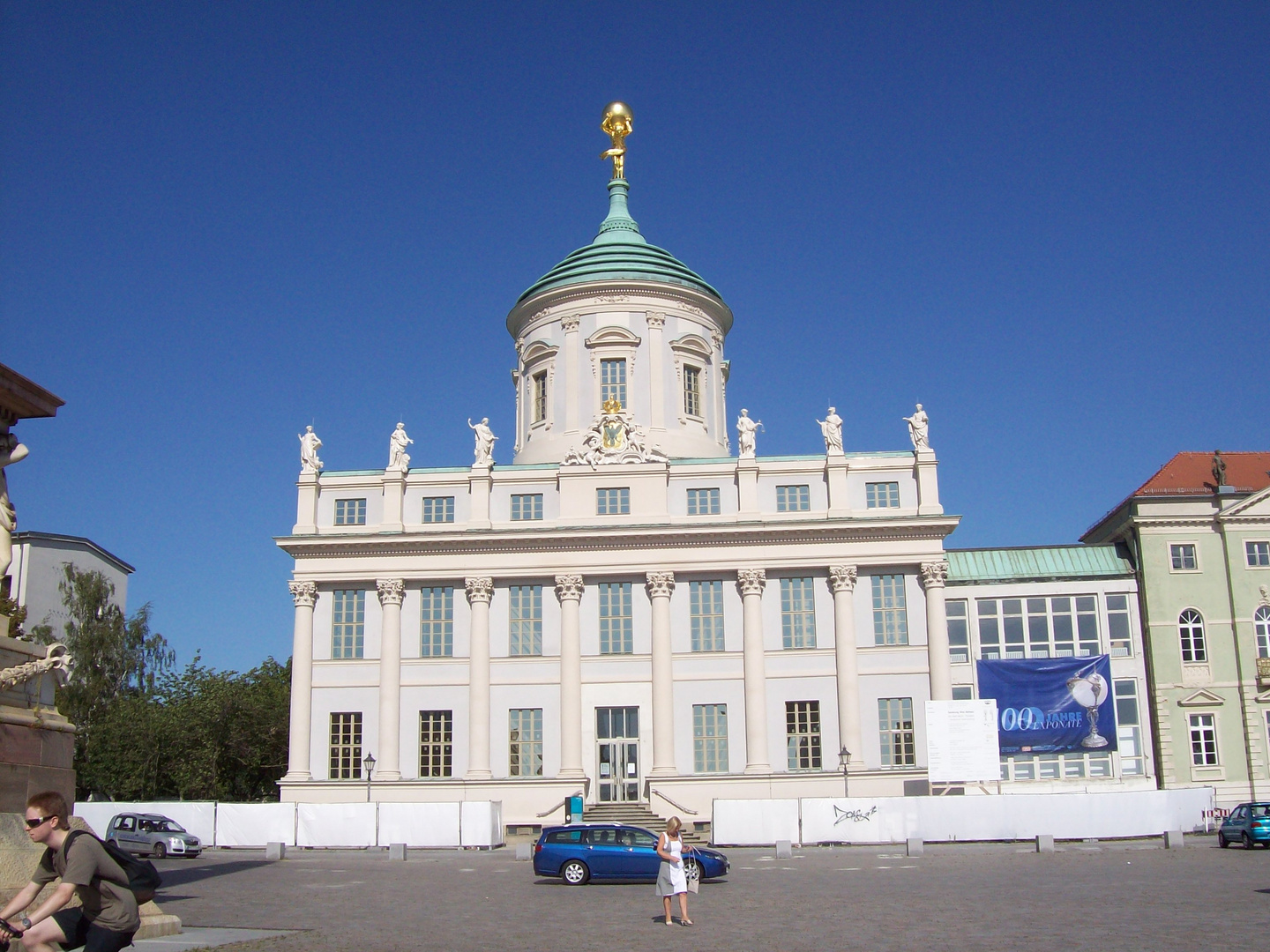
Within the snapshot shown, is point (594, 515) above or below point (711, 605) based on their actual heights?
above

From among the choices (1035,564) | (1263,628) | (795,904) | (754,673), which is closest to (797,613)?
(754,673)

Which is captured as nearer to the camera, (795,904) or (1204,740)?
(795,904)

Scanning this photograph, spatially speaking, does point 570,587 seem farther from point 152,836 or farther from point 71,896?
point 71,896

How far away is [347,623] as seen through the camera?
51.8 metres

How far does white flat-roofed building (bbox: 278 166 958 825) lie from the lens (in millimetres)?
49281

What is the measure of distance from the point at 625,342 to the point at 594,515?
387 inches

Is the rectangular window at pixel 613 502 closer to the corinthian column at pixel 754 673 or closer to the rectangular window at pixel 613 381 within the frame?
the corinthian column at pixel 754 673

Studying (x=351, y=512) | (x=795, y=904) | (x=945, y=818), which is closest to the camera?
(x=795, y=904)

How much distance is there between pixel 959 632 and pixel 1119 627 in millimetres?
6482

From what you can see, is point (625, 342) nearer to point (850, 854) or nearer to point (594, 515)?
point (594, 515)

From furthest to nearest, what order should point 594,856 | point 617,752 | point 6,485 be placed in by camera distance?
1. point 617,752
2. point 594,856
3. point 6,485

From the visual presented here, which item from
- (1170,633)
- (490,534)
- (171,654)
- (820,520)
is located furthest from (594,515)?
(171,654)

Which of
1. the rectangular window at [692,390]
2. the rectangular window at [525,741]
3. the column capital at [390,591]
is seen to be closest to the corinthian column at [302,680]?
the column capital at [390,591]

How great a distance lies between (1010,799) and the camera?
41.2 metres
